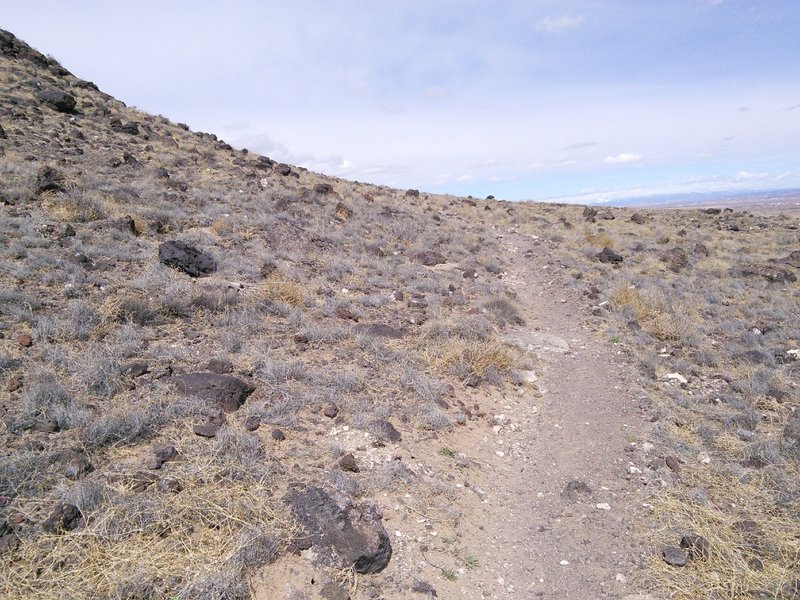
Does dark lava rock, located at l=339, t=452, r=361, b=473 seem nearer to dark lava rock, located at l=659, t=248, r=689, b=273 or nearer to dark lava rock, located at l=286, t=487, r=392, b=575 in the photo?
dark lava rock, located at l=286, t=487, r=392, b=575

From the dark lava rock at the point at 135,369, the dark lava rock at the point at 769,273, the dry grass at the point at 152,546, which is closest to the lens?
the dry grass at the point at 152,546

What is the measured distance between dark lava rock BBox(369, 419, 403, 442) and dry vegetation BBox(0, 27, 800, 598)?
0.03m

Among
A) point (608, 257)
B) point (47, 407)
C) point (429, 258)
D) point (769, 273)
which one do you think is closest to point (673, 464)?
point (47, 407)

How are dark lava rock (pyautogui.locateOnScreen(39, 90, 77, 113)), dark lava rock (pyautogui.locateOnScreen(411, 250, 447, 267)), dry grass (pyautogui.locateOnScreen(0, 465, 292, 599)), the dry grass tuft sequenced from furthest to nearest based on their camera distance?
1. dark lava rock (pyautogui.locateOnScreen(39, 90, 77, 113))
2. dark lava rock (pyautogui.locateOnScreen(411, 250, 447, 267))
3. the dry grass tuft
4. dry grass (pyautogui.locateOnScreen(0, 465, 292, 599))

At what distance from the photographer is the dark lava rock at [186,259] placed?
859cm

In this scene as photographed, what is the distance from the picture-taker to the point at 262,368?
6.08 meters

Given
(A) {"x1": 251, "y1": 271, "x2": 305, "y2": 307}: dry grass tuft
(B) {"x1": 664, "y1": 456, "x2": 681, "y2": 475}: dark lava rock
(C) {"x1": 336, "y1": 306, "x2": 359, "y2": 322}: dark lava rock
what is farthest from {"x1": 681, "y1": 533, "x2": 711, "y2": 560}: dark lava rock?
(A) {"x1": 251, "y1": 271, "x2": 305, "y2": 307}: dry grass tuft

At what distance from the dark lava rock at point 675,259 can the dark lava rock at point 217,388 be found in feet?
49.4

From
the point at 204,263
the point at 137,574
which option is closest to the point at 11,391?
the point at 137,574

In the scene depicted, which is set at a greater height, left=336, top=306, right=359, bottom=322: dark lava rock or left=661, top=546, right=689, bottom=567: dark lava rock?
left=336, top=306, right=359, bottom=322: dark lava rock

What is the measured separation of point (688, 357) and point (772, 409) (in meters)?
1.98

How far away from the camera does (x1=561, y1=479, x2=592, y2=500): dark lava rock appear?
5006 millimetres

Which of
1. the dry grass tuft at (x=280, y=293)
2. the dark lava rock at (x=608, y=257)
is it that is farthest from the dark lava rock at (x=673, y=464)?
the dark lava rock at (x=608, y=257)

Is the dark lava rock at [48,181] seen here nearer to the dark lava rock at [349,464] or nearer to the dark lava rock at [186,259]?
the dark lava rock at [186,259]
